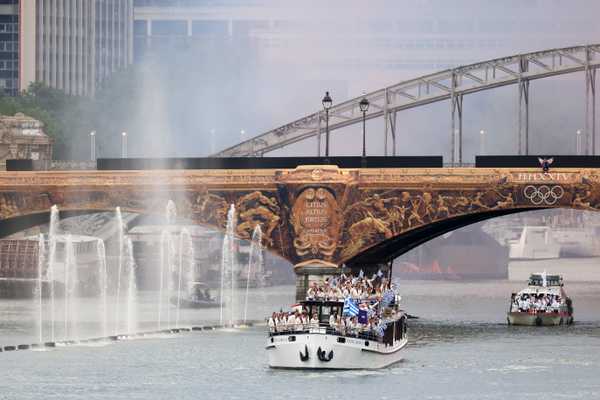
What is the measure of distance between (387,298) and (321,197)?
3565 centimetres

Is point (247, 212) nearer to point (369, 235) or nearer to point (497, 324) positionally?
point (369, 235)

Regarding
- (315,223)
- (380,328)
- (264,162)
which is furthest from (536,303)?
(380,328)

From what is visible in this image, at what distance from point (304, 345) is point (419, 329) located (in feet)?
142

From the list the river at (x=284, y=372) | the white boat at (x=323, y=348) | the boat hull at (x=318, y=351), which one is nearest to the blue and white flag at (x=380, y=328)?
the white boat at (x=323, y=348)

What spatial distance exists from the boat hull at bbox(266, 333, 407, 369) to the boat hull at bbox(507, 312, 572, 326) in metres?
47.0

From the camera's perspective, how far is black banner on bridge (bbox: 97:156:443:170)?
169800mm

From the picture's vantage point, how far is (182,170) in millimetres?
171250

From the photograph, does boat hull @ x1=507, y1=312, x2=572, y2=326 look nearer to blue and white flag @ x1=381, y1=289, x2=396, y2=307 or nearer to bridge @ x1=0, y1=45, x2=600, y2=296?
bridge @ x1=0, y1=45, x2=600, y2=296

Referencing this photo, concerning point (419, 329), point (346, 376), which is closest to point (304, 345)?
point (346, 376)

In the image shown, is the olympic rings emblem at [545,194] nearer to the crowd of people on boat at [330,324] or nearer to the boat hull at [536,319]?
the boat hull at [536,319]

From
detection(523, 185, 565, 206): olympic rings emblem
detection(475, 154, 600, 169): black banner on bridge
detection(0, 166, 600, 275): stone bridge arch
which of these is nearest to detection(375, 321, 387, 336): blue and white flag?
detection(523, 185, 565, 206): olympic rings emblem

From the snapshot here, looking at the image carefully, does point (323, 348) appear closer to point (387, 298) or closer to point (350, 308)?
point (350, 308)

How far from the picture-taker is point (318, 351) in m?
121

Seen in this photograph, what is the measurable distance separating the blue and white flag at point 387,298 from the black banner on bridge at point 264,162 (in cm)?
3421
